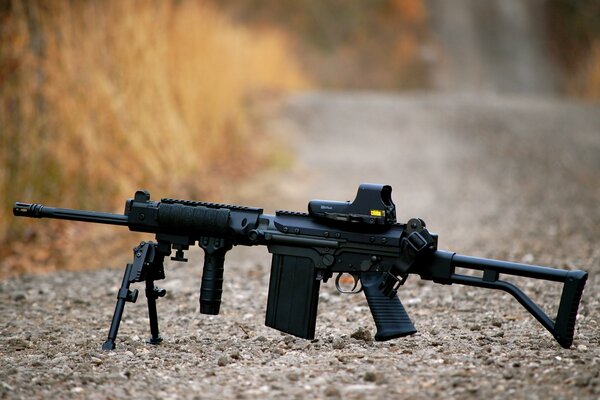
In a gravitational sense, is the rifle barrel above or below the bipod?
above

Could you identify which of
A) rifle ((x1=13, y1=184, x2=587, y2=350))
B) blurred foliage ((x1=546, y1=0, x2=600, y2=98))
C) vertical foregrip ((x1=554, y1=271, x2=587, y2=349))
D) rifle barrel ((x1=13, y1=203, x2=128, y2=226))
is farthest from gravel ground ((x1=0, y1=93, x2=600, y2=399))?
blurred foliage ((x1=546, y1=0, x2=600, y2=98))

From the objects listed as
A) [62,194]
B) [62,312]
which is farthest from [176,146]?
[62,312]

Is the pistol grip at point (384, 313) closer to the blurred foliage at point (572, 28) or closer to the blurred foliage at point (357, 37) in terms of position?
the blurred foliage at point (572, 28)

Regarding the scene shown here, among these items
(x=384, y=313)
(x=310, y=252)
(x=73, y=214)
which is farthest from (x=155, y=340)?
(x=384, y=313)

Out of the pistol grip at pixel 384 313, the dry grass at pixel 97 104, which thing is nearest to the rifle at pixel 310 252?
the pistol grip at pixel 384 313

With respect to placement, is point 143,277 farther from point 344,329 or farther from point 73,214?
point 344,329

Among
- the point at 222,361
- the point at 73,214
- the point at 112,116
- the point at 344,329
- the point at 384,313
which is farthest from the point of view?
the point at 112,116

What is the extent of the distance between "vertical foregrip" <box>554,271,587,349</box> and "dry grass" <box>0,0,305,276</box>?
6028mm

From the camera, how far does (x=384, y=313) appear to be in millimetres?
4324

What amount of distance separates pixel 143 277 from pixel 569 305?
232 cm

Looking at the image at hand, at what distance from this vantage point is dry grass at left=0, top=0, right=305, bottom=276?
29.3 feet

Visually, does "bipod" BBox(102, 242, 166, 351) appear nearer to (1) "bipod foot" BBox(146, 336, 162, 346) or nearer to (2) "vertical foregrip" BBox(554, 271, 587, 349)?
(1) "bipod foot" BBox(146, 336, 162, 346)

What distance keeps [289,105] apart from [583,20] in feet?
55.0

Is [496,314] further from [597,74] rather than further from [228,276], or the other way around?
[597,74]
